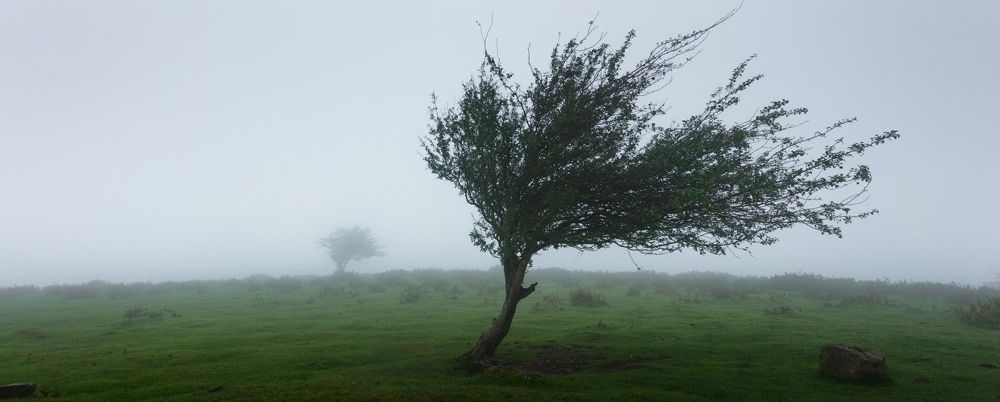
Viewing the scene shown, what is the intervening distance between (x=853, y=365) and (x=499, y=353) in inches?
470

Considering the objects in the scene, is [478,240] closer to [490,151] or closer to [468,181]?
[468,181]

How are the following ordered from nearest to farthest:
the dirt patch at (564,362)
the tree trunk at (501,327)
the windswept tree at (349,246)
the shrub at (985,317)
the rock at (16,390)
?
1. the rock at (16,390)
2. the dirt patch at (564,362)
3. the tree trunk at (501,327)
4. the shrub at (985,317)
5. the windswept tree at (349,246)

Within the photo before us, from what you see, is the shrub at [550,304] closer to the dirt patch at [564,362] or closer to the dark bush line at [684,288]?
the dark bush line at [684,288]

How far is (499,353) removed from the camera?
2028 centimetres

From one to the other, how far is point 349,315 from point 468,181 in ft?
65.9

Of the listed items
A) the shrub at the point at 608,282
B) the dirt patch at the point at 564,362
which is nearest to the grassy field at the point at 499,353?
the dirt patch at the point at 564,362

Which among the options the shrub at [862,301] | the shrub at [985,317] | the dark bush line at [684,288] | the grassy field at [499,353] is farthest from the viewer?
the dark bush line at [684,288]

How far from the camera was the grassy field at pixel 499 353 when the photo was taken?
14.4 m

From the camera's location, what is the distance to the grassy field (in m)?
14.4

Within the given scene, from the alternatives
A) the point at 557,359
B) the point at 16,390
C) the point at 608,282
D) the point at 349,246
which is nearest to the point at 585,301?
the point at 557,359

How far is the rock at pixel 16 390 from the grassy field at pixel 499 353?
44cm

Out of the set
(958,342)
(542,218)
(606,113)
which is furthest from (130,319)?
(958,342)

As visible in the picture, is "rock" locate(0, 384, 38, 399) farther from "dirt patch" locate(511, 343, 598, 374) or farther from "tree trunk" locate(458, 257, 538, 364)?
"dirt patch" locate(511, 343, 598, 374)

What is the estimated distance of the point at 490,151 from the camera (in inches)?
687
